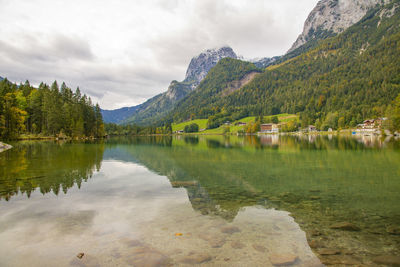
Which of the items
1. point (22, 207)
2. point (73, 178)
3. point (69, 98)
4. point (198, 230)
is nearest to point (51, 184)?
point (73, 178)

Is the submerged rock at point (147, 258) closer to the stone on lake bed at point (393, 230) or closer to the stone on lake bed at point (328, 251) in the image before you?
the stone on lake bed at point (328, 251)

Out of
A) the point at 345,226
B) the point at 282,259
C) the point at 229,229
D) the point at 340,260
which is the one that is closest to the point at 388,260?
the point at 340,260

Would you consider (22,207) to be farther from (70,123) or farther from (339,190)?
(70,123)

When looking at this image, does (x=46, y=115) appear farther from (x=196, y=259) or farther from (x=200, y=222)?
(x=196, y=259)

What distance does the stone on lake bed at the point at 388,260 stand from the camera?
7723 millimetres

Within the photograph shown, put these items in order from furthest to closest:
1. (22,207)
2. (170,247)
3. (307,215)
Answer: (22,207)
(307,215)
(170,247)

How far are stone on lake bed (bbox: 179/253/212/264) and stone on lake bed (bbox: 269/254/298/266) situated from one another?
6.70 ft

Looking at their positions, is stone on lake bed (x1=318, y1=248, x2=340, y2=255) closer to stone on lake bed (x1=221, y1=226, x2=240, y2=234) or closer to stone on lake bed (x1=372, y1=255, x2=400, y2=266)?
stone on lake bed (x1=372, y1=255, x2=400, y2=266)

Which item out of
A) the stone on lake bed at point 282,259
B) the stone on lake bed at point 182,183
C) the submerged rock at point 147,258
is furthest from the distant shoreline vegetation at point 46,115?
the stone on lake bed at point 282,259

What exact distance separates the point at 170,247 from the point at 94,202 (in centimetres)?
831

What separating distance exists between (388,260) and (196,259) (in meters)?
6.10

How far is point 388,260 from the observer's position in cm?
792

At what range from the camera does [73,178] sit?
2289 cm

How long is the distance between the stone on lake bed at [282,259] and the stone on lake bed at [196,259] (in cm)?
204
